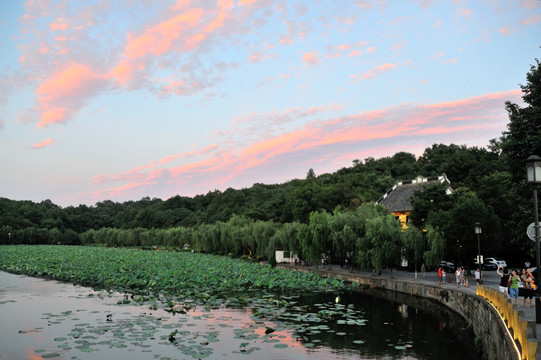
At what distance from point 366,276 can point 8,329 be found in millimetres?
22944

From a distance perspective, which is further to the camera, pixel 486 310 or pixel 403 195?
pixel 403 195

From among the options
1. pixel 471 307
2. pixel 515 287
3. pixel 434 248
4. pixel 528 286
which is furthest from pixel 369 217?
pixel 515 287

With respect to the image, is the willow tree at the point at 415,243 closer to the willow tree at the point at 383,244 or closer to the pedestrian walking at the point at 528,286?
the willow tree at the point at 383,244

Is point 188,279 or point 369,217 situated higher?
point 369,217

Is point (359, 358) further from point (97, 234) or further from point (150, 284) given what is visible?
point (97, 234)

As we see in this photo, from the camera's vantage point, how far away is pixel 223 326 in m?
18.7

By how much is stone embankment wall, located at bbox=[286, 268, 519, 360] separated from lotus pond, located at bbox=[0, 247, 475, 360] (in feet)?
2.18

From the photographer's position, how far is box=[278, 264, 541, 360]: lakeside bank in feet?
29.6

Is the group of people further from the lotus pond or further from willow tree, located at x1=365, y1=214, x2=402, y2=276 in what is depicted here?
willow tree, located at x1=365, y1=214, x2=402, y2=276

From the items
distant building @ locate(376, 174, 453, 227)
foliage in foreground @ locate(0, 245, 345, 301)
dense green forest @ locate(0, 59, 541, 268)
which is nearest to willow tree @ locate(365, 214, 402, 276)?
dense green forest @ locate(0, 59, 541, 268)

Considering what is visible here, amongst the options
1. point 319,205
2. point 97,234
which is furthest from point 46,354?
point 97,234

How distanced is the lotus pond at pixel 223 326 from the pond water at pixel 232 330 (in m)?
0.03

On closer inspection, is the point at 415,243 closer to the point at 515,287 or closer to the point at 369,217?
the point at 369,217

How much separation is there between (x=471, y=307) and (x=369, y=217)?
20.2 metres
